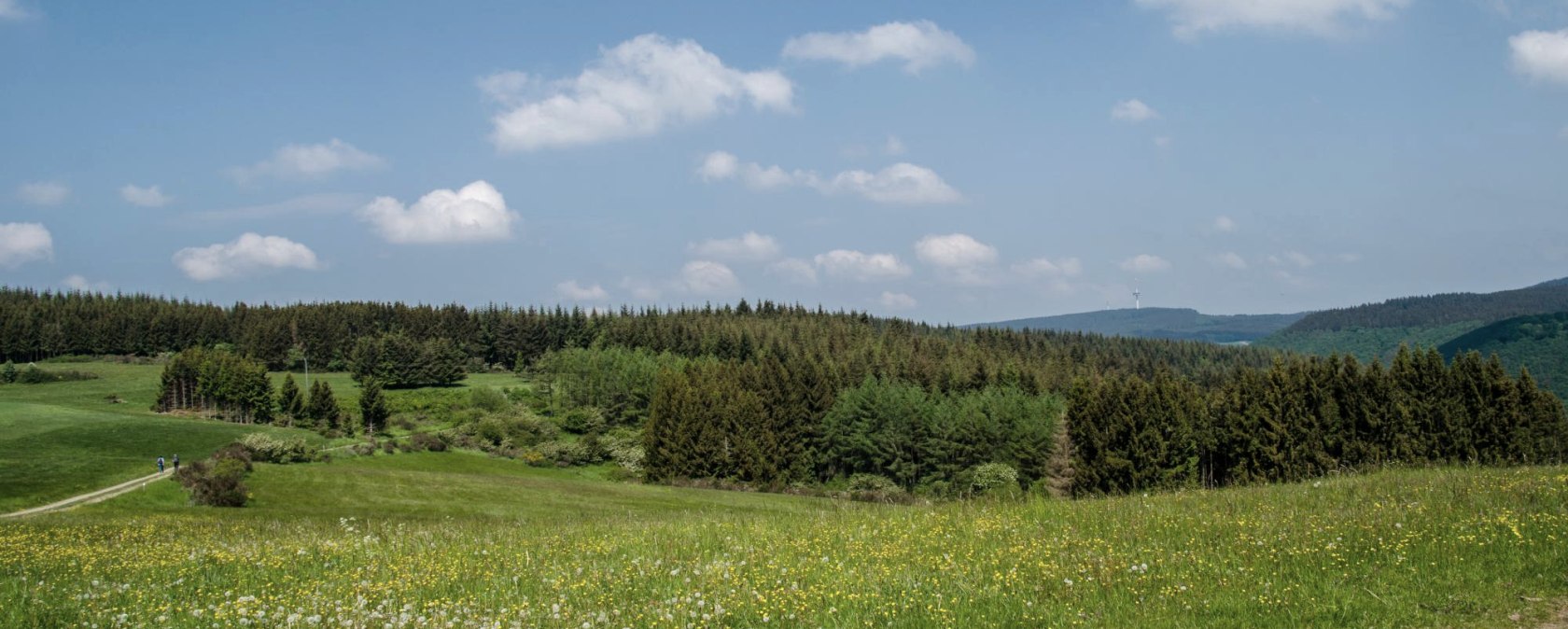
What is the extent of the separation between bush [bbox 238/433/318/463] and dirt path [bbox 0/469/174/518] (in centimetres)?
739

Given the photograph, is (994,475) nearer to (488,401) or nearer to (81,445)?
(488,401)

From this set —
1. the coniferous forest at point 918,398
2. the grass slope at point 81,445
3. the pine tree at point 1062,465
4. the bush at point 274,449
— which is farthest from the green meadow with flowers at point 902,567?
the bush at point 274,449

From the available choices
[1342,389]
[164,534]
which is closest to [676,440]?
[1342,389]

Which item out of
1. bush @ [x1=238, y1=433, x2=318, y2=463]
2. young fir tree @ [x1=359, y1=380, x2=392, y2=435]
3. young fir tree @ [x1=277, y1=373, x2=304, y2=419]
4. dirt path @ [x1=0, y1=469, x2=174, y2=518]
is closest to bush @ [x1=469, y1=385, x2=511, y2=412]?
young fir tree @ [x1=359, y1=380, x2=392, y2=435]

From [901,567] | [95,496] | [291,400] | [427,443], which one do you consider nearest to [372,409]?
[291,400]

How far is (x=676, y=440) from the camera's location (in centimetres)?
9744

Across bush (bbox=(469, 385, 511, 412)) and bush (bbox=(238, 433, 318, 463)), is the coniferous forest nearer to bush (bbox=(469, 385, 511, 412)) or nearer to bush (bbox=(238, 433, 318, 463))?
bush (bbox=(469, 385, 511, 412))

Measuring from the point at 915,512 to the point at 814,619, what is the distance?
24.2 ft

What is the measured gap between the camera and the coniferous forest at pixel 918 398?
6231cm

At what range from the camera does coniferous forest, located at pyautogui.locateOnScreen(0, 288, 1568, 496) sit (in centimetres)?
6231

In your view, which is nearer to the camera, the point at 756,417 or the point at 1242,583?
the point at 1242,583

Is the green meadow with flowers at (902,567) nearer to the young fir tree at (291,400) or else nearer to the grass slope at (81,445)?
the grass slope at (81,445)

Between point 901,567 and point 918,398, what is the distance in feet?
314

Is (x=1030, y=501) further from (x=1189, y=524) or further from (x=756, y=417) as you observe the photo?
(x=756, y=417)
